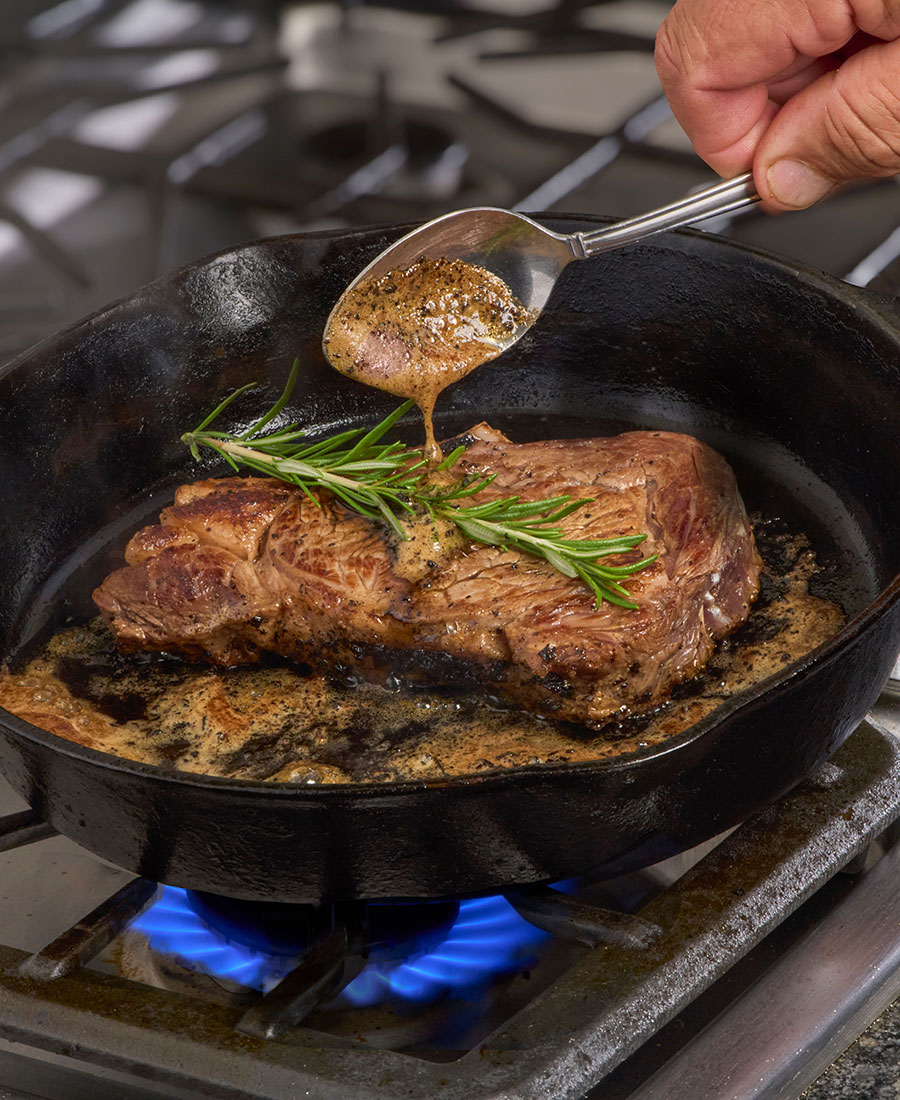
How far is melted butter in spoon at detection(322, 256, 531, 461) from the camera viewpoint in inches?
84.3

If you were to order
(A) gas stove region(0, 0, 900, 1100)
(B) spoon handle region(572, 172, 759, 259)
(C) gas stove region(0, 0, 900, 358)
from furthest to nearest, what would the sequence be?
(C) gas stove region(0, 0, 900, 358), (B) spoon handle region(572, 172, 759, 259), (A) gas stove region(0, 0, 900, 1100)

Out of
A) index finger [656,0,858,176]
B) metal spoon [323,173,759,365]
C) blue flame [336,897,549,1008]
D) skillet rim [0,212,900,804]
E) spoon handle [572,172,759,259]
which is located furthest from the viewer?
metal spoon [323,173,759,365]

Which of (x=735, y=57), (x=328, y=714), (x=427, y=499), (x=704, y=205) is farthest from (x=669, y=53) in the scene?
(x=328, y=714)

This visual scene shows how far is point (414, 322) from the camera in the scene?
2141 millimetres

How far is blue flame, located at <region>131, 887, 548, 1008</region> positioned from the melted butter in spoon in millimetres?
896

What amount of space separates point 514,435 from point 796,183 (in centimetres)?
77

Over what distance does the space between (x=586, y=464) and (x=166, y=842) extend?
35.8 inches

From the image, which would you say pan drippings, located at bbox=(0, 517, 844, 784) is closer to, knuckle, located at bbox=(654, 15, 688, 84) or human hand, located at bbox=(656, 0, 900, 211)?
human hand, located at bbox=(656, 0, 900, 211)

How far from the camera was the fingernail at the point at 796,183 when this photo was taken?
1.80m

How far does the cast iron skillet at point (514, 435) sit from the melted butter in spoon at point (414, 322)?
11.5 inches

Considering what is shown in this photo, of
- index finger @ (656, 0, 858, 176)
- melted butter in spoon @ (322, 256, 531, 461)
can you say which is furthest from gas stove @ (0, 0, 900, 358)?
index finger @ (656, 0, 858, 176)

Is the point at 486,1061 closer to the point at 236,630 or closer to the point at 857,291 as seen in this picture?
the point at 236,630

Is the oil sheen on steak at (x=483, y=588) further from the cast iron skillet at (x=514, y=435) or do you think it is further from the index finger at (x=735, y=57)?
the index finger at (x=735, y=57)

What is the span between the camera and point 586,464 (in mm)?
2000
